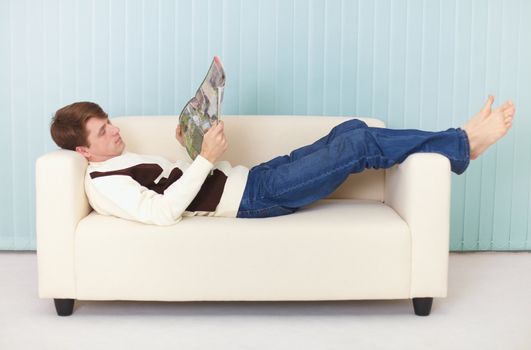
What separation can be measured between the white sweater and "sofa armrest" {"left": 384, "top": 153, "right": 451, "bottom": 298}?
0.58 metres

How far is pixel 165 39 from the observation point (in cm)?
348

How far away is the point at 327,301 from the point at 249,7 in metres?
1.41

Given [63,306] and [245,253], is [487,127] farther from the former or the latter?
[63,306]

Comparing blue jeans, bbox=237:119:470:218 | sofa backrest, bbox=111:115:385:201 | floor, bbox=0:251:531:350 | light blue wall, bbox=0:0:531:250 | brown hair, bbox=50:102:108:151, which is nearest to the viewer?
floor, bbox=0:251:531:350

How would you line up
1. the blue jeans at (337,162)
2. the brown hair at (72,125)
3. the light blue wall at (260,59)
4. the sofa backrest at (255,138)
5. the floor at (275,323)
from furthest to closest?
the light blue wall at (260,59)
the sofa backrest at (255,138)
the brown hair at (72,125)
the blue jeans at (337,162)
the floor at (275,323)

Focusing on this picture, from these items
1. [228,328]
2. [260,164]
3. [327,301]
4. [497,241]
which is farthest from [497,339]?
[497,241]

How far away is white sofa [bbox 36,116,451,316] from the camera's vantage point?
2.47 metres

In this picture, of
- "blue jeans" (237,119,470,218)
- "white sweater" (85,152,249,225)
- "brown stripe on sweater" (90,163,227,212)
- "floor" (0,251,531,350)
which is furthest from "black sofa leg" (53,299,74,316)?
"blue jeans" (237,119,470,218)

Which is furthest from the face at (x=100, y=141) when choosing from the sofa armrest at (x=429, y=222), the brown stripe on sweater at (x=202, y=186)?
the sofa armrest at (x=429, y=222)

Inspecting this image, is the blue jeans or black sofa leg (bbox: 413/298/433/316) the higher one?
the blue jeans

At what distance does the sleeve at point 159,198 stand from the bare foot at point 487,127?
880 millimetres

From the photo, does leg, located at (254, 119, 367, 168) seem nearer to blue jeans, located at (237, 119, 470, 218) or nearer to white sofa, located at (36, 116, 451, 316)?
blue jeans, located at (237, 119, 470, 218)

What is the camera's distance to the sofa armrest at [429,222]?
98.2 inches

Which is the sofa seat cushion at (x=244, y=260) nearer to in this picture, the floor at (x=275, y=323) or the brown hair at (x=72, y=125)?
the floor at (x=275, y=323)
